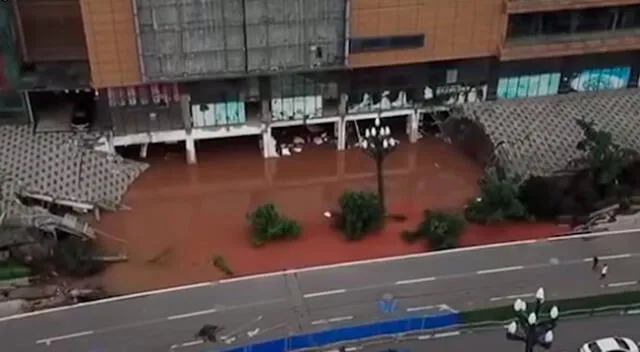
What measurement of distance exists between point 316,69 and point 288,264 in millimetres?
9947

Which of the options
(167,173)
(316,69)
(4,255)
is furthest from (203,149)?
(4,255)

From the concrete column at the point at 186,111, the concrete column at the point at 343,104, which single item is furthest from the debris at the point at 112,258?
the concrete column at the point at 343,104

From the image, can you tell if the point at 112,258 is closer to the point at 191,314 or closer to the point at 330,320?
the point at 191,314

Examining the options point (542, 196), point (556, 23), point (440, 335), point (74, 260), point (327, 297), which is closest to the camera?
point (440, 335)

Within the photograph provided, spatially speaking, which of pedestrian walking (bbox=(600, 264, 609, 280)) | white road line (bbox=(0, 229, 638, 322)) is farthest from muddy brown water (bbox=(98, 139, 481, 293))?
pedestrian walking (bbox=(600, 264, 609, 280))

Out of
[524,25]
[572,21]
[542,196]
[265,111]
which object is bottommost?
[542,196]

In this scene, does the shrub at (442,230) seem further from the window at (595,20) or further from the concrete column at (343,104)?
the window at (595,20)

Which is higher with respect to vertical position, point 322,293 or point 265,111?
point 265,111

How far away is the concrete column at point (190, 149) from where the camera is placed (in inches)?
1745

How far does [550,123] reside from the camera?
44.6m

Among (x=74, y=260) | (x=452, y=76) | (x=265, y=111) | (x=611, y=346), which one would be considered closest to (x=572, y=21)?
(x=452, y=76)

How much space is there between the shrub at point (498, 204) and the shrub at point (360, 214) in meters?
4.53

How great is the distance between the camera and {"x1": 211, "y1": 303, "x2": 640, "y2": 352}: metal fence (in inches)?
1261

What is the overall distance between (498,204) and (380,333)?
10529 millimetres
